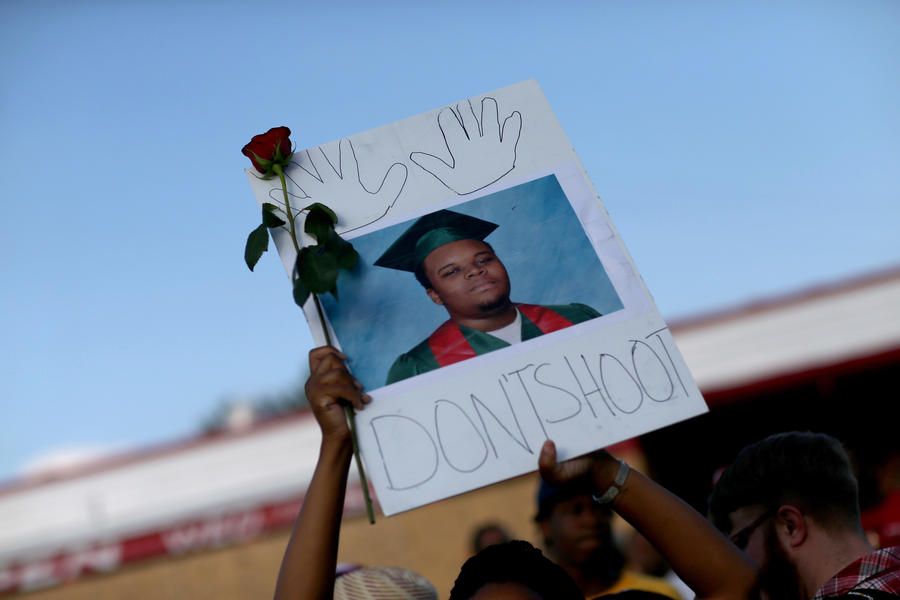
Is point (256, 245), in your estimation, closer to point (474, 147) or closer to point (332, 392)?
point (332, 392)

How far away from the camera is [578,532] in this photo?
3.61 metres

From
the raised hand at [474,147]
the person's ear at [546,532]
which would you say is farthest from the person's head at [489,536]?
the raised hand at [474,147]

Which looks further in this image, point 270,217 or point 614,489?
point 270,217

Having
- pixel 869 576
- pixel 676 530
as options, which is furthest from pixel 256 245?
pixel 869 576

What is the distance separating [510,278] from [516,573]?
0.62m

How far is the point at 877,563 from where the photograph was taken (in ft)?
6.56

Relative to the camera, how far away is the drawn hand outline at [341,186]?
2.12 m

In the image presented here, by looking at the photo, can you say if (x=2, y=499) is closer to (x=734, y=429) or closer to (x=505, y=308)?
(x=734, y=429)

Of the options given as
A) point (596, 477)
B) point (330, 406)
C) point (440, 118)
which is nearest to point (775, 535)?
point (596, 477)

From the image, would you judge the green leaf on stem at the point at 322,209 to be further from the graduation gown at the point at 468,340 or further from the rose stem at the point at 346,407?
the graduation gown at the point at 468,340

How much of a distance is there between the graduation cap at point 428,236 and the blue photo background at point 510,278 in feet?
0.04

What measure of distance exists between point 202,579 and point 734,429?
7.04m

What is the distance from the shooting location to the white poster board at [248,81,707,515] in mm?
1885

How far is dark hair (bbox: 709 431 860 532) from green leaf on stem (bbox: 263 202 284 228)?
1.24 m
